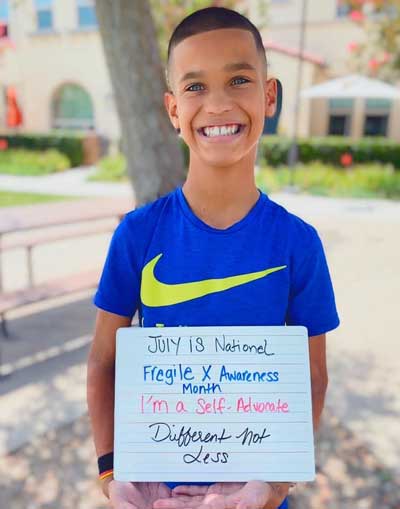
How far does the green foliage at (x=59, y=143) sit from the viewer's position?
55.2 feet

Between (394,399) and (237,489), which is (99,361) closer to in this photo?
(237,489)

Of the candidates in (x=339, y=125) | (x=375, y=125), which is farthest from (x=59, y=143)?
(x=375, y=125)

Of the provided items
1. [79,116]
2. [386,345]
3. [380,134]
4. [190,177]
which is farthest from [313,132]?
[190,177]

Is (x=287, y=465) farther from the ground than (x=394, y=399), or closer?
farther from the ground

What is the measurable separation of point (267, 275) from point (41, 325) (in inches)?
165

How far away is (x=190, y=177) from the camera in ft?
4.48

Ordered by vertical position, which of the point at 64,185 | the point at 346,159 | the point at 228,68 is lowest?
the point at 64,185

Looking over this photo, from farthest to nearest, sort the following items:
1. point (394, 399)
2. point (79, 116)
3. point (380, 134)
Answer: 1. point (79, 116)
2. point (380, 134)
3. point (394, 399)

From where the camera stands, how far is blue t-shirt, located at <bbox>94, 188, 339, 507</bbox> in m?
1.30

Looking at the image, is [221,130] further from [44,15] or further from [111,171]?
[44,15]

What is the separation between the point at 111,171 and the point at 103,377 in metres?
13.8

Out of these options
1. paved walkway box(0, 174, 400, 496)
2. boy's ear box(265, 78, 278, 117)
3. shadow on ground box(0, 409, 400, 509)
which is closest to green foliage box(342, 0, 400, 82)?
paved walkway box(0, 174, 400, 496)

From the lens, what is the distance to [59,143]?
663 inches

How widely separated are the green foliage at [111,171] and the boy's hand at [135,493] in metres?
13.3
